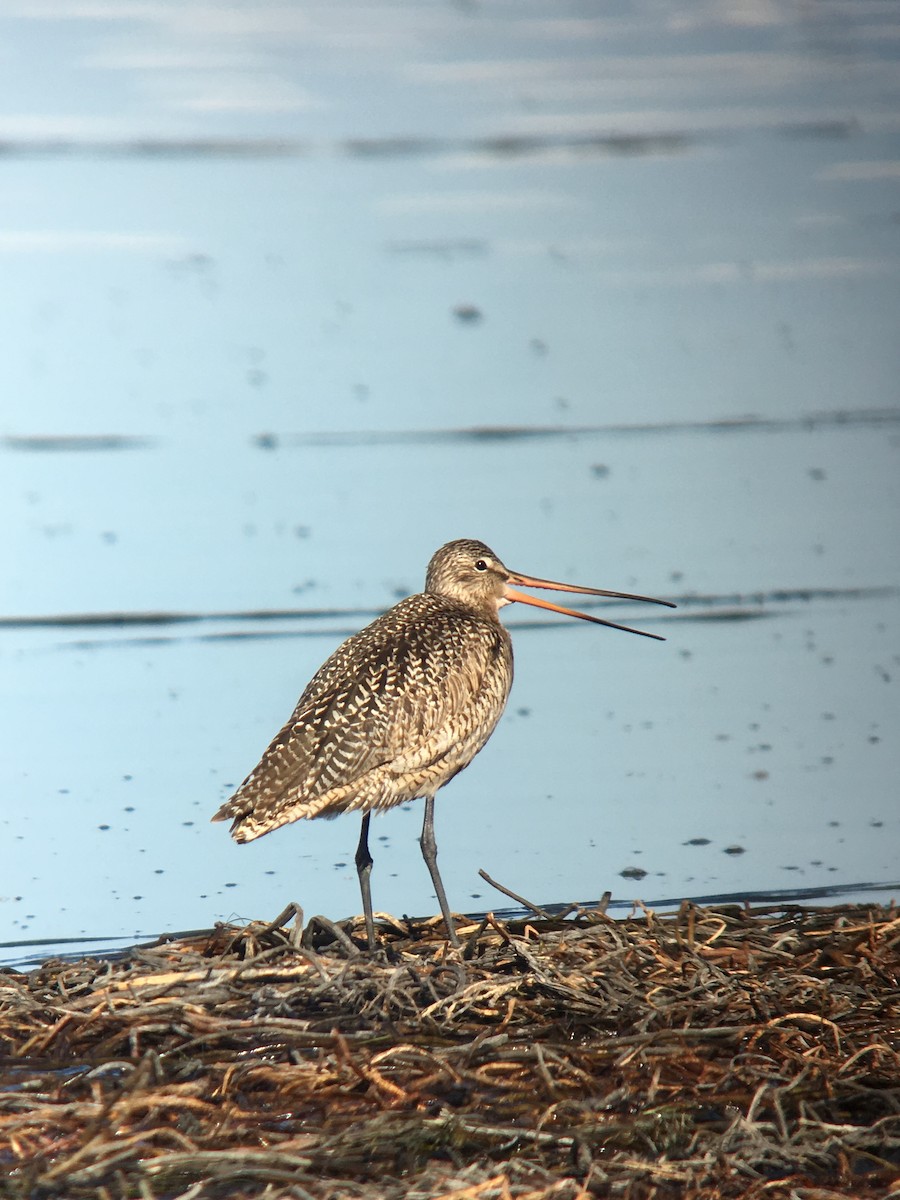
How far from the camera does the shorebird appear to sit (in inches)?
117

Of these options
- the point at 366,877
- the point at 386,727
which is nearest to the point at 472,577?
the point at 386,727

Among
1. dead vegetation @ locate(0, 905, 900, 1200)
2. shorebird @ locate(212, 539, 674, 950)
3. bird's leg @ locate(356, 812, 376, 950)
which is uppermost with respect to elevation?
shorebird @ locate(212, 539, 674, 950)

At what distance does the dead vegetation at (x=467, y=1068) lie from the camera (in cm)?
214

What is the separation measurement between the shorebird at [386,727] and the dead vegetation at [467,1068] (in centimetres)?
23

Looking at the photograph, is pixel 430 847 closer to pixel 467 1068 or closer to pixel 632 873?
pixel 632 873

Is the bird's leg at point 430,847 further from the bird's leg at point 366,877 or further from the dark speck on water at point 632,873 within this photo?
the dark speck on water at point 632,873

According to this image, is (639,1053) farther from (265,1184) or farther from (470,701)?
(470,701)

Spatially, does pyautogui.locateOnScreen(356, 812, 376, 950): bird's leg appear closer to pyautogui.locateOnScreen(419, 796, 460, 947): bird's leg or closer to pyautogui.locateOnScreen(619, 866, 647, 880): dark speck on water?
pyautogui.locateOnScreen(419, 796, 460, 947): bird's leg

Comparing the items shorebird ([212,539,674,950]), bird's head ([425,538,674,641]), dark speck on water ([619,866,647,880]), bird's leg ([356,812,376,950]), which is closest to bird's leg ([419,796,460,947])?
shorebird ([212,539,674,950])

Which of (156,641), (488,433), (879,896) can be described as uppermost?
(488,433)

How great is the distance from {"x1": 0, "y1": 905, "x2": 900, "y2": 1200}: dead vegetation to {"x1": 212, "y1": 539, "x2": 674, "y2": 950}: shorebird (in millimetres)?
230

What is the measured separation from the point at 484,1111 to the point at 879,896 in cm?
162

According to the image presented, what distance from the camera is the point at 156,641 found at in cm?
486

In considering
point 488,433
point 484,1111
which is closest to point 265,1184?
point 484,1111
